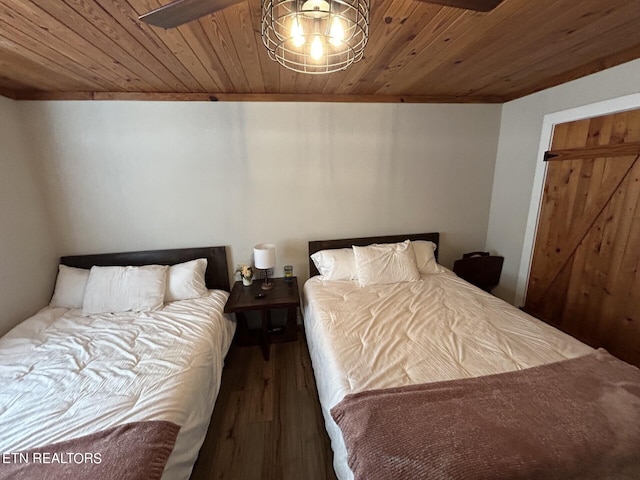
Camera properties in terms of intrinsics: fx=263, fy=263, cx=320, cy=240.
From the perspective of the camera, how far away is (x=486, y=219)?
9.05ft

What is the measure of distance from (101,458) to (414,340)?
4.70 feet

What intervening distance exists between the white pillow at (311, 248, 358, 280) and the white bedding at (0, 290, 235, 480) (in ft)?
3.01

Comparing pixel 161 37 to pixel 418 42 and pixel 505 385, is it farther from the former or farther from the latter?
pixel 505 385

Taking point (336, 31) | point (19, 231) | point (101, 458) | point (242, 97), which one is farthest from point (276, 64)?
point (19, 231)

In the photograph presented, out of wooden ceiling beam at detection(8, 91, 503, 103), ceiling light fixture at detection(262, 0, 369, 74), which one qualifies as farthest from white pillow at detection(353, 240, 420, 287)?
ceiling light fixture at detection(262, 0, 369, 74)

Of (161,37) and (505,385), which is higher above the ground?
(161,37)

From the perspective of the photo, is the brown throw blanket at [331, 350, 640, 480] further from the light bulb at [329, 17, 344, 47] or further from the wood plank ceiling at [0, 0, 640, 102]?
the wood plank ceiling at [0, 0, 640, 102]

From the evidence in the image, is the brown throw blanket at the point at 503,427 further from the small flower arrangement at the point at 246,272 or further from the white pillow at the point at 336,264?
the small flower arrangement at the point at 246,272

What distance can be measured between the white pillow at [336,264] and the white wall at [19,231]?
218 centimetres

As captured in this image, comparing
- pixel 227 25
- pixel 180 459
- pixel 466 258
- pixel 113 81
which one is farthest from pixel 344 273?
pixel 113 81

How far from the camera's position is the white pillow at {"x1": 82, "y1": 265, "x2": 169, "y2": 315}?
6.34 feet

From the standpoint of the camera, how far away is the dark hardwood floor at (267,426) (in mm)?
1393

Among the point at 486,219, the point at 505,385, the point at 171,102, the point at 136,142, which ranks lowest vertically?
the point at 505,385

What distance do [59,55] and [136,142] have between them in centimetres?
74
